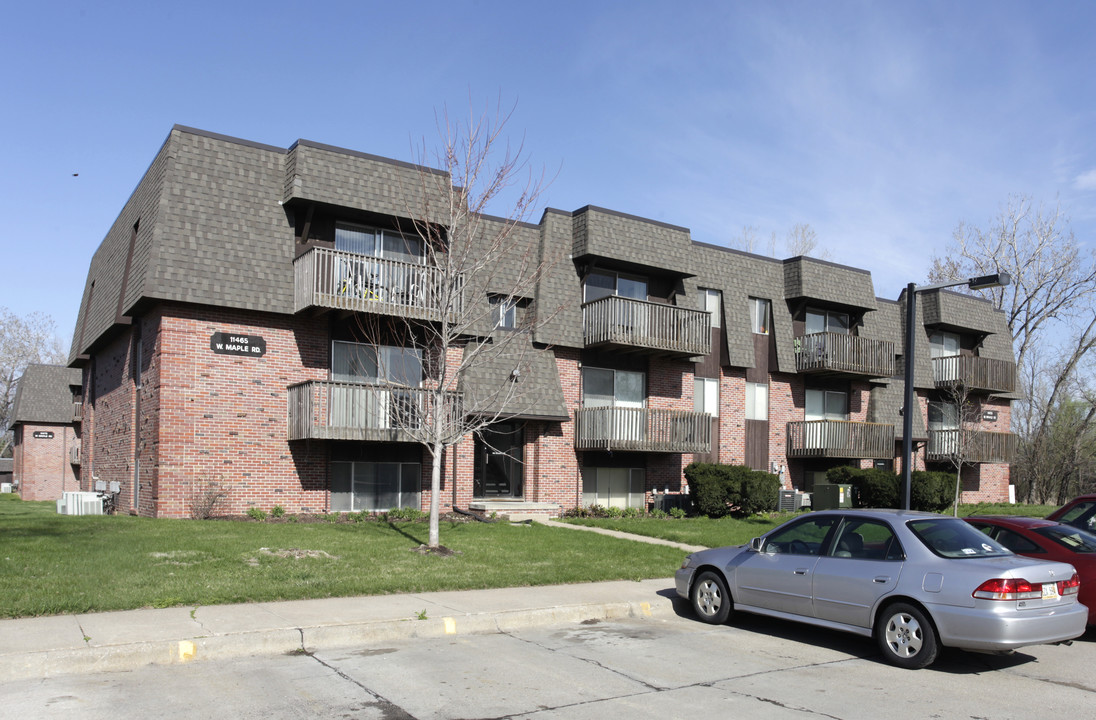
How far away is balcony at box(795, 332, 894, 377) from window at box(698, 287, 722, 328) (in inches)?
142

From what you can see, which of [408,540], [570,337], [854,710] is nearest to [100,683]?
[854,710]

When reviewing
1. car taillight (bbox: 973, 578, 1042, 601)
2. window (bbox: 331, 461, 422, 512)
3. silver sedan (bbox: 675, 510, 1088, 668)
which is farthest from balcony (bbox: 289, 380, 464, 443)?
car taillight (bbox: 973, 578, 1042, 601)

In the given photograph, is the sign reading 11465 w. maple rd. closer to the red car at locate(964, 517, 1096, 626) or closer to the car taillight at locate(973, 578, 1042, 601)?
the red car at locate(964, 517, 1096, 626)

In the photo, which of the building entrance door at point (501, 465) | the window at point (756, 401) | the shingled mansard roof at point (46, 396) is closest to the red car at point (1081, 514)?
the building entrance door at point (501, 465)

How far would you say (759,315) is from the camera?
28656 mm

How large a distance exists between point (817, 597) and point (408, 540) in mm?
8335

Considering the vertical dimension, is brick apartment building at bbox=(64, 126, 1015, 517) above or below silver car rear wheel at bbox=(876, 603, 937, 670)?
above

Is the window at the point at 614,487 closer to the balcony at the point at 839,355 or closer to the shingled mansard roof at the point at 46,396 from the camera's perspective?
the balcony at the point at 839,355

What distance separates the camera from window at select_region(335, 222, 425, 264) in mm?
20406

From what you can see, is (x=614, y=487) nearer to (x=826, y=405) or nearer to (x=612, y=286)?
(x=612, y=286)

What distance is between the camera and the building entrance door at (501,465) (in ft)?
75.2

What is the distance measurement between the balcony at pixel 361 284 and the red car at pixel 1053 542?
10.8 meters

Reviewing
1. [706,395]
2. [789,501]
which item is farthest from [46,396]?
[789,501]

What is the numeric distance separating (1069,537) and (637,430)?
45.2 feet
